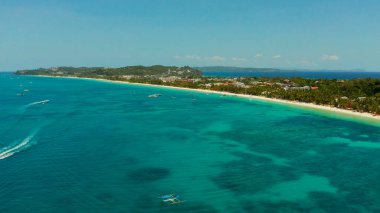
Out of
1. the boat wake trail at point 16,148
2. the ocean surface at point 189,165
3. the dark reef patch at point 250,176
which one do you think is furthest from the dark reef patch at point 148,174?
the boat wake trail at point 16,148

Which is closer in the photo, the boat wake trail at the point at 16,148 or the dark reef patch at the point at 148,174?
→ the dark reef patch at the point at 148,174

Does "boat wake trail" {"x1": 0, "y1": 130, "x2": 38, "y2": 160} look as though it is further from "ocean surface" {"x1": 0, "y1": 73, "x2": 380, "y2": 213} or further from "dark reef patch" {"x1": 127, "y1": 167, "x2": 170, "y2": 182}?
"dark reef patch" {"x1": 127, "y1": 167, "x2": 170, "y2": 182}

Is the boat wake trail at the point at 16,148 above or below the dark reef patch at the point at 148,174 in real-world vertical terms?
above

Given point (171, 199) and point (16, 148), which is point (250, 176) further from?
point (16, 148)

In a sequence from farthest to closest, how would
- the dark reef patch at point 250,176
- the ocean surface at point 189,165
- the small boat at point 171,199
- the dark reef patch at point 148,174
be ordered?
the dark reef patch at point 148,174, the dark reef patch at point 250,176, the ocean surface at point 189,165, the small boat at point 171,199

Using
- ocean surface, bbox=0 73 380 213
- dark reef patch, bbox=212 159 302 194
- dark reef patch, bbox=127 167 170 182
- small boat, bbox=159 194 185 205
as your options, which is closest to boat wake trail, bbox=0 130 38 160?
ocean surface, bbox=0 73 380 213

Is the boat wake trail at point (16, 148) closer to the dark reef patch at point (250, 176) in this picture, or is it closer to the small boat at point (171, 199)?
the small boat at point (171, 199)

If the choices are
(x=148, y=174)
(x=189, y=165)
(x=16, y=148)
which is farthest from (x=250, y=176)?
(x=16, y=148)
